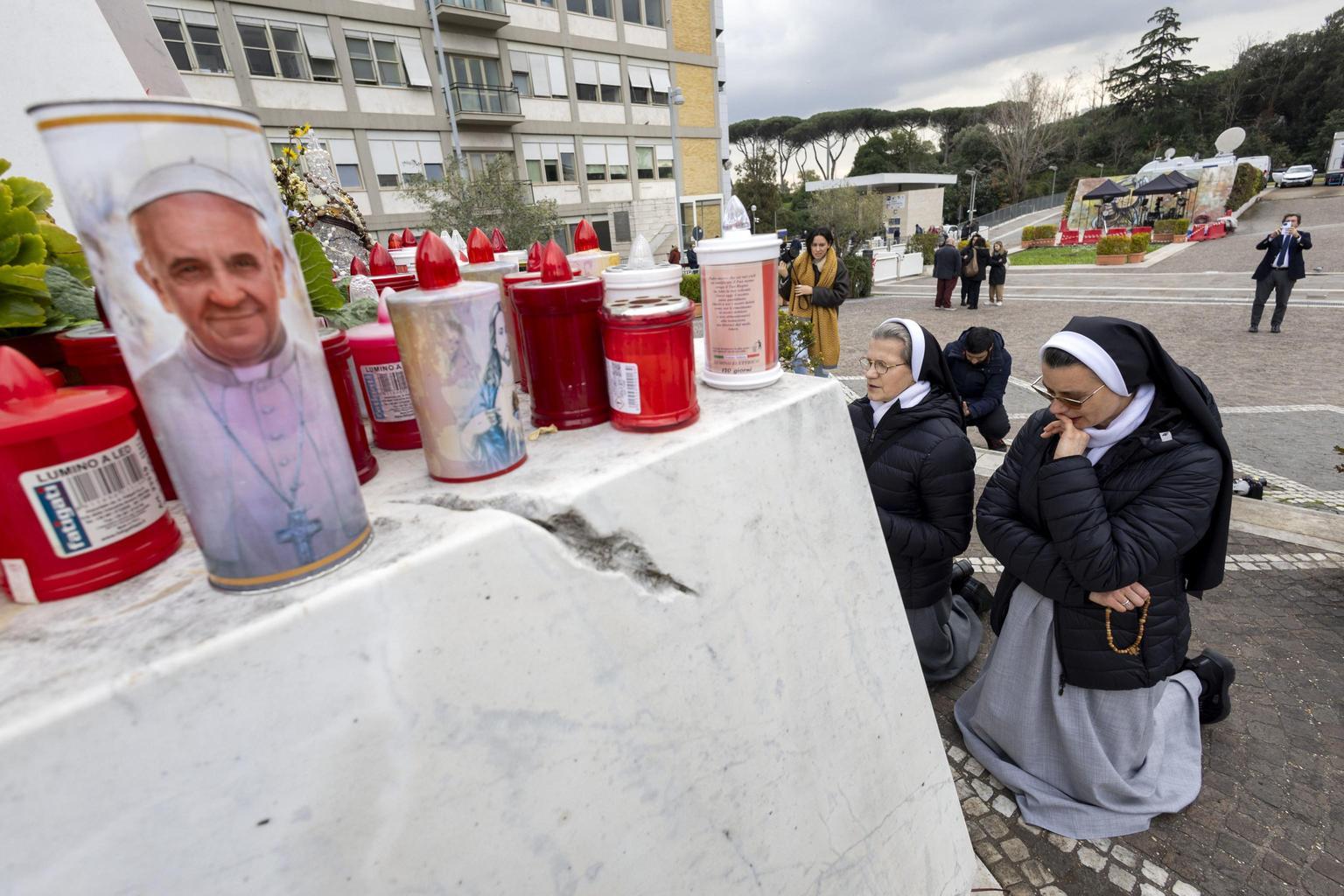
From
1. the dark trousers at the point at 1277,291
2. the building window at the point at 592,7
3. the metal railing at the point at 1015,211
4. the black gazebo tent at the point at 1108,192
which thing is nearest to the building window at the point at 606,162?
the building window at the point at 592,7

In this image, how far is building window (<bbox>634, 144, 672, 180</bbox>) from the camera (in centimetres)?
2698

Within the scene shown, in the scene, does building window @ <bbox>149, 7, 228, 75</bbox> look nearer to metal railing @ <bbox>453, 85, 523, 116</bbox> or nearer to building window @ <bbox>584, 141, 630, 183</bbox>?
metal railing @ <bbox>453, 85, 523, 116</bbox>

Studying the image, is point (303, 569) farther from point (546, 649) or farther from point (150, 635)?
point (546, 649)

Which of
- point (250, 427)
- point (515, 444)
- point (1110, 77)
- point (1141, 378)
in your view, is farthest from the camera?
point (1110, 77)

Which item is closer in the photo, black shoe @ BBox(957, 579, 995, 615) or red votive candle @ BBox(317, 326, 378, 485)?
red votive candle @ BBox(317, 326, 378, 485)

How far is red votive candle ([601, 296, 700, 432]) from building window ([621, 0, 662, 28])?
2956 cm

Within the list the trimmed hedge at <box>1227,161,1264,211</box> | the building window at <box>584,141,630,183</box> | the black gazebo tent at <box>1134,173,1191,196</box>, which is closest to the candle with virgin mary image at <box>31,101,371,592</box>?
the building window at <box>584,141,630,183</box>

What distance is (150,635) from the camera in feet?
2.76

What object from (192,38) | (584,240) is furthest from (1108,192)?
(192,38)

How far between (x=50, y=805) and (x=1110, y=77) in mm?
71941

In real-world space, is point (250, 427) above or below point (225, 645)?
above

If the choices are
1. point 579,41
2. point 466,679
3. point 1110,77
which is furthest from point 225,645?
point 1110,77

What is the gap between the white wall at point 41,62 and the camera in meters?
2.46

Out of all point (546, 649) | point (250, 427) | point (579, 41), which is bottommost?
point (546, 649)
